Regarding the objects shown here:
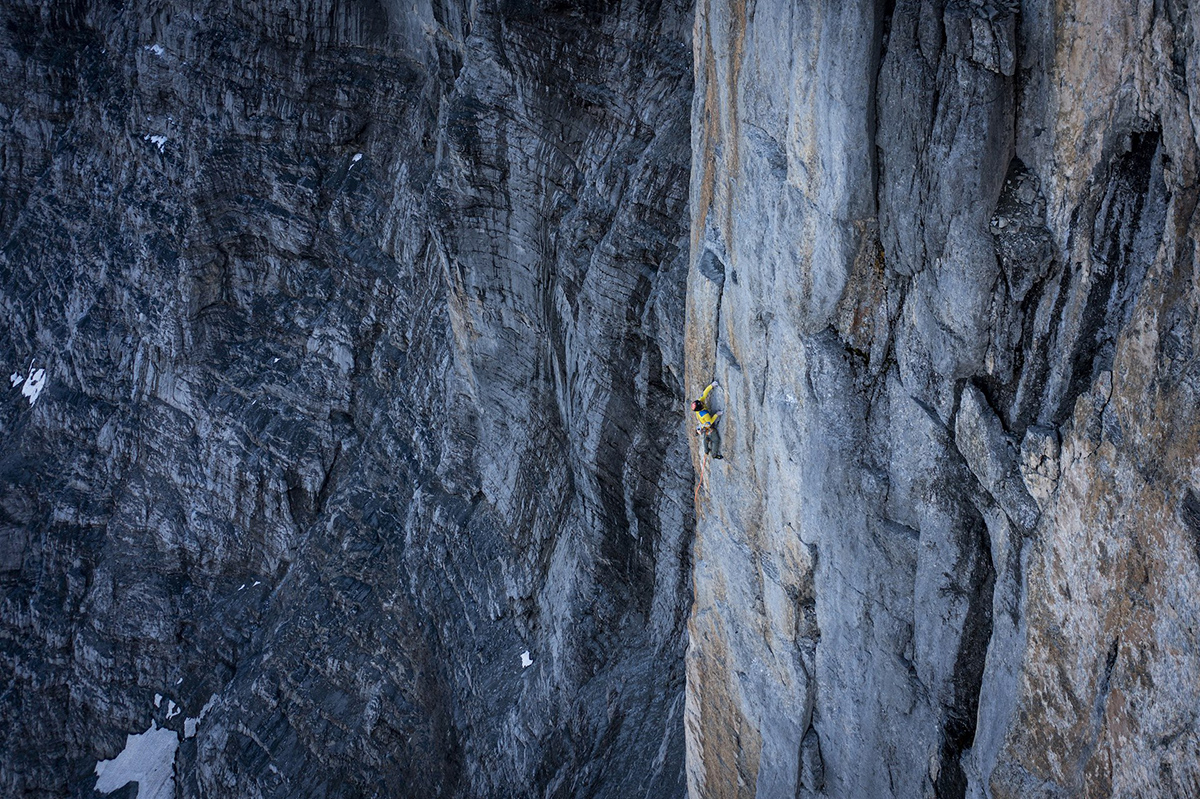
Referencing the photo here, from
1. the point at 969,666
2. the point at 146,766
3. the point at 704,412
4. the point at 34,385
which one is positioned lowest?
the point at 146,766

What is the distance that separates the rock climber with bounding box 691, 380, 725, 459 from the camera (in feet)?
37.9

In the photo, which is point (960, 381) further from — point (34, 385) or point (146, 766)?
point (34, 385)

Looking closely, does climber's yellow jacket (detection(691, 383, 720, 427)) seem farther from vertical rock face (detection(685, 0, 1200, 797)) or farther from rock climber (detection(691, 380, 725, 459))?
vertical rock face (detection(685, 0, 1200, 797))

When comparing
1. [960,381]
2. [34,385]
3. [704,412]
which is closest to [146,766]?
[34,385]

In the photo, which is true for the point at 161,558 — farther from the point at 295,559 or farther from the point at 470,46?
the point at 470,46

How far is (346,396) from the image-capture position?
27.3 metres

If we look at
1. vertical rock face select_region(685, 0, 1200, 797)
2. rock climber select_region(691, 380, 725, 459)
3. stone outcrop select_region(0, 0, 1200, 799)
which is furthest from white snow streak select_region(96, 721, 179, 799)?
rock climber select_region(691, 380, 725, 459)

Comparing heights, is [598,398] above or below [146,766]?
above

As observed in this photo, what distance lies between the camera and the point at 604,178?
17016 mm

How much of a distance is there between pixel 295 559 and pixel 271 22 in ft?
50.6

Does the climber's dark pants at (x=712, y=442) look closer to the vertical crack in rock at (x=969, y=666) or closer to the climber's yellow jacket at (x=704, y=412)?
the climber's yellow jacket at (x=704, y=412)

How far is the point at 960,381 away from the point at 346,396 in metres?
21.9

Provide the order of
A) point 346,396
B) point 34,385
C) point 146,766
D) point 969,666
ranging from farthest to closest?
point 34,385 → point 146,766 → point 346,396 → point 969,666

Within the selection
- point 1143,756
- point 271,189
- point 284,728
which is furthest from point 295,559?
point 1143,756
